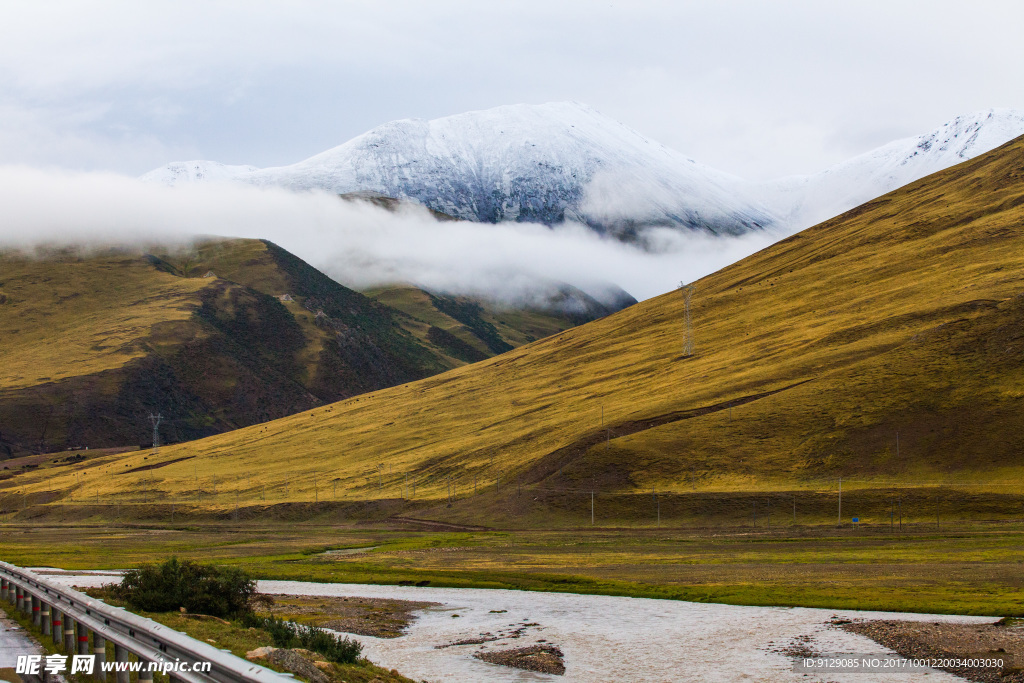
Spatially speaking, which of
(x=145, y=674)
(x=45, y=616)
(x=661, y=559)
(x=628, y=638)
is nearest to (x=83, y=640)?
(x=45, y=616)

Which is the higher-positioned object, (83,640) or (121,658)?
(121,658)

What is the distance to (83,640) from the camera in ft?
85.3

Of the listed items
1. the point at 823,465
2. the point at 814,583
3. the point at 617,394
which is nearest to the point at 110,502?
the point at 617,394

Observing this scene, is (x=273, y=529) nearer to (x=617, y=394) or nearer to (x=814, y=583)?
(x=617, y=394)

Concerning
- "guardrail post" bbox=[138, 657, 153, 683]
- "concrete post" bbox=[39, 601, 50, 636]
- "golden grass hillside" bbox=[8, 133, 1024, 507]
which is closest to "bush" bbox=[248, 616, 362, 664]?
"concrete post" bbox=[39, 601, 50, 636]

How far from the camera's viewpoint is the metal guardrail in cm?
1862

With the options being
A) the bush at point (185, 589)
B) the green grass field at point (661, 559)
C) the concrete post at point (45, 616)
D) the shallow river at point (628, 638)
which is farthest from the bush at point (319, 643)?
the green grass field at point (661, 559)

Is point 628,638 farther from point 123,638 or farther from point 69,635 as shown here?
point 123,638

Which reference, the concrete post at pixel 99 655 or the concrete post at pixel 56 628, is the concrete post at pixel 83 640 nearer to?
the concrete post at pixel 99 655

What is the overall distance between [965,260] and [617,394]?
67274mm

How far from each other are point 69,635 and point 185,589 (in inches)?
497

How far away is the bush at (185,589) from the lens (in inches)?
1529

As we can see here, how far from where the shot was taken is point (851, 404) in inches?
5276

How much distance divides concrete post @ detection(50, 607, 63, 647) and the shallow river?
14102 mm
